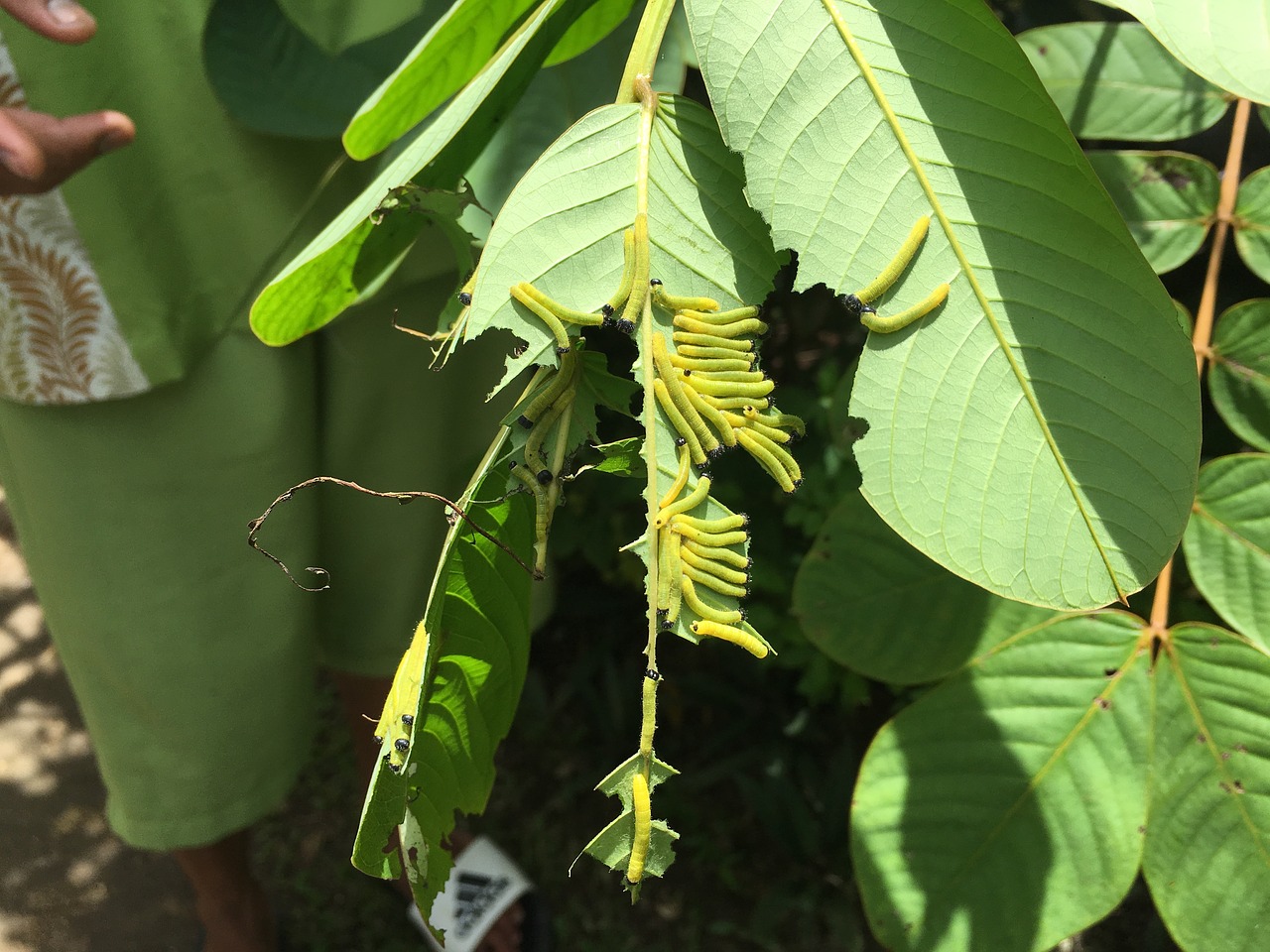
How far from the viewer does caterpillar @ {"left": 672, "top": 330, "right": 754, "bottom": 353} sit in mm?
551

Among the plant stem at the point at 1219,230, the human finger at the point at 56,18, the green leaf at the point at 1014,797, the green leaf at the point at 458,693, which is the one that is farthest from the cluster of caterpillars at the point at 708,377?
the human finger at the point at 56,18

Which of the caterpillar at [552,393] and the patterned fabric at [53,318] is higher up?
the caterpillar at [552,393]

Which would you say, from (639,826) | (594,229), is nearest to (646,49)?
(594,229)

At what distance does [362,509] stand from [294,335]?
78 cm

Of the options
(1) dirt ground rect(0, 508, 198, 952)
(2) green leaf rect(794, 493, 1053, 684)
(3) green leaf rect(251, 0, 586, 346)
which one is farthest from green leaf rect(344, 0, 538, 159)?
(1) dirt ground rect(0, 508, 198, 952)

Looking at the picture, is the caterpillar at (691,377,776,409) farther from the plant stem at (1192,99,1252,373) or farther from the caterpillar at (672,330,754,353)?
the plant stem at (1192,99,1252,373)

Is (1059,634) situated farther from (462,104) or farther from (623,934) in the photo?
(623,934)

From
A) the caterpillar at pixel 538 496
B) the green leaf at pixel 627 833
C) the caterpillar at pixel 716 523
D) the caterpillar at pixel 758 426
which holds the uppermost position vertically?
the caterpillar at pixel 758 426

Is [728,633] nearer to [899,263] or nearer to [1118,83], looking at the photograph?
[899,263]

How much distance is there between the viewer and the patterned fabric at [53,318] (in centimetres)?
104

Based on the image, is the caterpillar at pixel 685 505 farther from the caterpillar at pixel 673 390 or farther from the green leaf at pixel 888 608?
the green leaf at pixel 888 608

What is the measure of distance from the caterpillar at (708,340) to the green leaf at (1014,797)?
0.42m

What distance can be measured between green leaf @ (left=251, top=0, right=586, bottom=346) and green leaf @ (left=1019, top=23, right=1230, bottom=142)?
541 millimetres

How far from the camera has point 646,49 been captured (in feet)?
1.89
